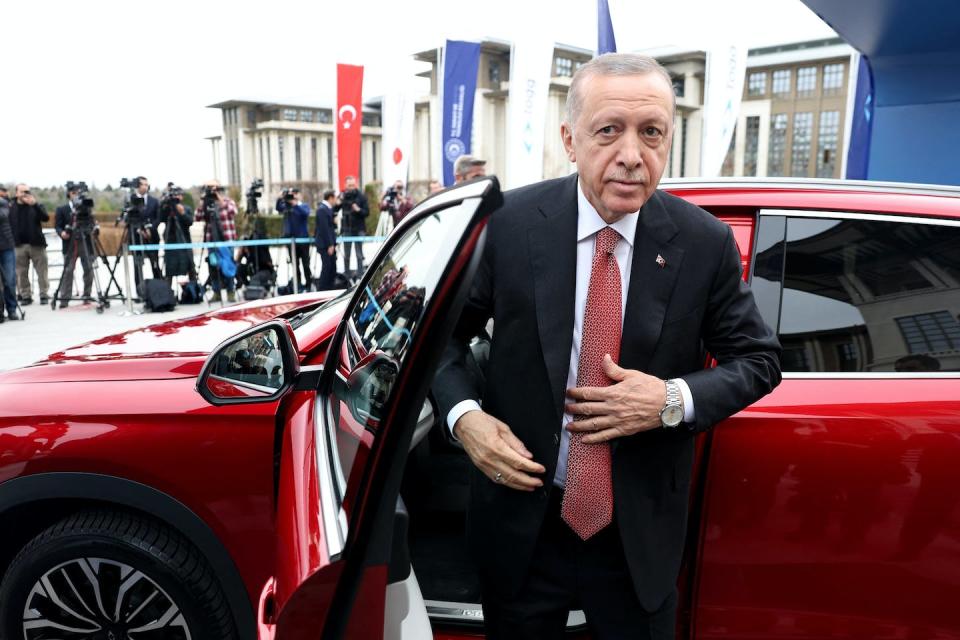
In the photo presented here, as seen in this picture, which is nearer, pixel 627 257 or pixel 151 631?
pixel 627 257

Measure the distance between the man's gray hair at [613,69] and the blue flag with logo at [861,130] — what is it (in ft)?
31.3

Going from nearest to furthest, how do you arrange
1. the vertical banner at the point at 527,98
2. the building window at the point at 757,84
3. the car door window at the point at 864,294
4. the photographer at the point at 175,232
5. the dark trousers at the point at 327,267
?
the car door window at the point at 864,294 → the photographer at the point at 175,232 → the dark trousers at the point at 327,267 → the vertical banner at the point at 527,98 → the building window at the point at 757,84

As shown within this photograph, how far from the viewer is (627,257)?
4.78 ft

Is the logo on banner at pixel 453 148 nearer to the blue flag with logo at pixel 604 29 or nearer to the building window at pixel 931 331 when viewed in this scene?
the blue flag with logo at pixel 604 29

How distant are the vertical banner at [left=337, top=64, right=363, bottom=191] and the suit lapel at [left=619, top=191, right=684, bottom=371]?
52.3 ft

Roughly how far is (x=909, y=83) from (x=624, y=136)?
29.7 ft

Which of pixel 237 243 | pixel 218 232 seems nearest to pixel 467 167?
pixel 237 243

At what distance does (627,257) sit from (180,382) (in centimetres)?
133

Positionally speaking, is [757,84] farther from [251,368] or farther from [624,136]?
[624,136]

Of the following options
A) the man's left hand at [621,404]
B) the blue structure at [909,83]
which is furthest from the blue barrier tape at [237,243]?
the man's left hand at [621,404]

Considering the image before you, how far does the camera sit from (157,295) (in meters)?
9.95

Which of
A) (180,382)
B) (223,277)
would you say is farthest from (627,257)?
(223,277)

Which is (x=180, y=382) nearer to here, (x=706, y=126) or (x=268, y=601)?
(x=268, y=601)

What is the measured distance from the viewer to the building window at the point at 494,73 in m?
83.6
